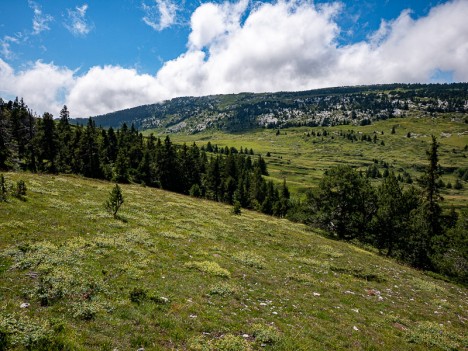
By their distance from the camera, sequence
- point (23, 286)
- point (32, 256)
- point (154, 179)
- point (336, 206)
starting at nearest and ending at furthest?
point (23, 286), point (32, 256), point (336, 206), point (154, 179)

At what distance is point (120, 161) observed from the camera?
93562 millimetres

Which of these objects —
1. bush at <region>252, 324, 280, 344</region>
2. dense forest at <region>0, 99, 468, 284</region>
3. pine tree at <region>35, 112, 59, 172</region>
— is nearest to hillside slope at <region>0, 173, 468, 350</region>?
bush at <region>252, 324, 280, 344</region>

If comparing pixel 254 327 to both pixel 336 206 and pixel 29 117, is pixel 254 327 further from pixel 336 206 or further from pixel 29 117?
pixel 29 117

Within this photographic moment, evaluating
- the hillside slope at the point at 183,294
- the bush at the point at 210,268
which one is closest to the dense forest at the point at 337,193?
the hillside slope at the point at 183,294

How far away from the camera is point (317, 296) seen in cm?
2228

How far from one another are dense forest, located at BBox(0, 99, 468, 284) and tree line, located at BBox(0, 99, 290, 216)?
35 centimetres

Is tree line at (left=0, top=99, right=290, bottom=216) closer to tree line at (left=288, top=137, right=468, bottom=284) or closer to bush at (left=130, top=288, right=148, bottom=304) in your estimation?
tree line at (left=288, top=137, right=468, bottom=284)

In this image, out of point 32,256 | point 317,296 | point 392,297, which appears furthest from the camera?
point 392,297

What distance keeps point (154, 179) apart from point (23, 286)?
10363cm

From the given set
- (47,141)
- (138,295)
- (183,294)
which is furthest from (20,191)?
(47,141)

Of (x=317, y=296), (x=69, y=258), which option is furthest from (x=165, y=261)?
(x=317, y=296)

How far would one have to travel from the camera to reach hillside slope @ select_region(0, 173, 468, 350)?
12883mm

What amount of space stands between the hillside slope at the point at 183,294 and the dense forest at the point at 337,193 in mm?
29666

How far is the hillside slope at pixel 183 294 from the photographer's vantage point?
12883 millimetres
